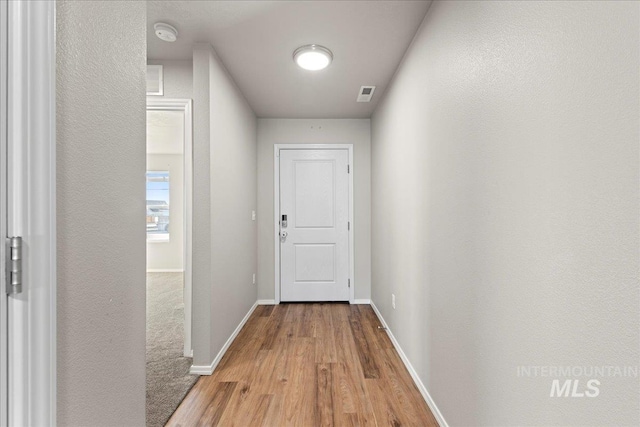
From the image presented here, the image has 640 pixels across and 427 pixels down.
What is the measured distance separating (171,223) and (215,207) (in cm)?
494

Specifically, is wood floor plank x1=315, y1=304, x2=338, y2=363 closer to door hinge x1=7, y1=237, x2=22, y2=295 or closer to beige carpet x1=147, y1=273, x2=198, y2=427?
beige carpet x1=147, y1=273, x2=198, y2=427

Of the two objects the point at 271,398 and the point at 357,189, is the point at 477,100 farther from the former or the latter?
the point at 357,189

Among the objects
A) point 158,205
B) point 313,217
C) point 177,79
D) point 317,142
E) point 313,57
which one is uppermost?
→ point 313,57

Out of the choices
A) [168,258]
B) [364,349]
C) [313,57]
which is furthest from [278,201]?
[168,258]

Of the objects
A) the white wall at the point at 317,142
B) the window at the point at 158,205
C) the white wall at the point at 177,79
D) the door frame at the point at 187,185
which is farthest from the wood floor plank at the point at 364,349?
the window at the point at 158,205

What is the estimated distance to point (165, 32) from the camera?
2.14m

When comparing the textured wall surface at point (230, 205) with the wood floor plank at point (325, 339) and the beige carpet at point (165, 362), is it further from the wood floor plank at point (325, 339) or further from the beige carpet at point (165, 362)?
the wood floor plank at point (325, 339)

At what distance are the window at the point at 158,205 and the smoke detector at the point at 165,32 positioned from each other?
5.04m

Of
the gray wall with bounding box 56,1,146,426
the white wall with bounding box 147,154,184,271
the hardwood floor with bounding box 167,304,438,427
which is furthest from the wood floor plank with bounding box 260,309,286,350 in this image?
the white wall with bounding box 147,154,184,271

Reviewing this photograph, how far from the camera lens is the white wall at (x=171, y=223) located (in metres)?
6.67

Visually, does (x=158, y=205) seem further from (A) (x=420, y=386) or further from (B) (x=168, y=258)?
(A) (x=420, y=386)

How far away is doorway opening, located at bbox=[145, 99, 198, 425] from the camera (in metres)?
2.19

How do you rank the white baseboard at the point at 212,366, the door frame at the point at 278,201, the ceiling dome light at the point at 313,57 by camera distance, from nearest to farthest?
the white baseboard at the point at 212,366 → the ceiling dome light at the point at 313,57 → the door frame at the point at 278,201

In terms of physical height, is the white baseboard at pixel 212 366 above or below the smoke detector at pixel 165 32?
below
